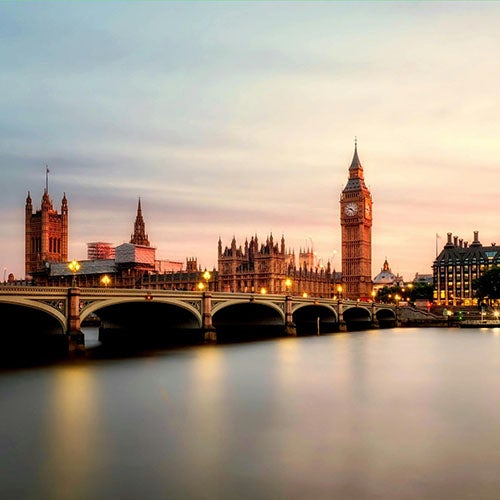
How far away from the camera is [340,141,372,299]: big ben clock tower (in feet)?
547

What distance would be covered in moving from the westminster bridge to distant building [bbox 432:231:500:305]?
88.8m

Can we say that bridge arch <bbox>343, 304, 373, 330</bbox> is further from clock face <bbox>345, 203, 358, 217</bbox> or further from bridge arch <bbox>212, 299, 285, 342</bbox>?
clock face <bbox>345, 203, 358, 217</bbox>

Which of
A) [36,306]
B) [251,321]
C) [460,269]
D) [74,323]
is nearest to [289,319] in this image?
[251,321]

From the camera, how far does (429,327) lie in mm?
107875

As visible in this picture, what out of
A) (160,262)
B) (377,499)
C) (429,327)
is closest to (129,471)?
(377,499)

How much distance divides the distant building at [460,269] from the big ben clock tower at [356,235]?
85.9 ft

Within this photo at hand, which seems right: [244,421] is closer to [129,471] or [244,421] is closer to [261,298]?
[129,471]

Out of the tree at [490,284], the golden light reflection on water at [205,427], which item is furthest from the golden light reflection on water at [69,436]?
the tree at [490,284]

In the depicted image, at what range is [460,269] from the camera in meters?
185

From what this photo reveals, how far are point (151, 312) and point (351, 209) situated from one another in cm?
11921

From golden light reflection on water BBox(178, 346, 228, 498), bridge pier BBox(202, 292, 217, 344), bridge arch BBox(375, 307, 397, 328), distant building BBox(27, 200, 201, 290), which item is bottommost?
bridge arch BBox(375, 307, 397, 328)

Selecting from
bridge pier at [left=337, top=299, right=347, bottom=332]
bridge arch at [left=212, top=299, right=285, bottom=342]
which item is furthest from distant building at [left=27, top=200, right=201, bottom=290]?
bridge arch at [left=212, top=299, right=285, bottom=342]

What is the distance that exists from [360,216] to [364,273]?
15940 mm

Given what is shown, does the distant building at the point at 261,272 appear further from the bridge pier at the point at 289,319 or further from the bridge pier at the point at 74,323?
the bridge pier at the point at 74,323
